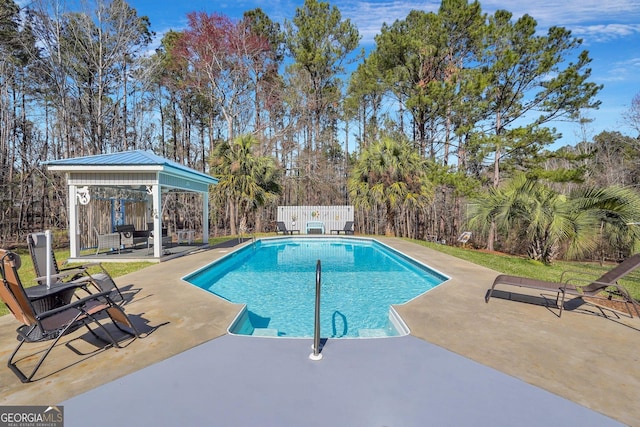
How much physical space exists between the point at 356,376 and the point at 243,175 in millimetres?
12709

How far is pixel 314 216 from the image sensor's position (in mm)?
17328

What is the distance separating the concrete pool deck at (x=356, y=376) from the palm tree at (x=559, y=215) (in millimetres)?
3602

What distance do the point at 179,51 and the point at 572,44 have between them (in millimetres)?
19283

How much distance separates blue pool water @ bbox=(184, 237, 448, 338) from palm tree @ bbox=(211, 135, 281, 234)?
129 inches

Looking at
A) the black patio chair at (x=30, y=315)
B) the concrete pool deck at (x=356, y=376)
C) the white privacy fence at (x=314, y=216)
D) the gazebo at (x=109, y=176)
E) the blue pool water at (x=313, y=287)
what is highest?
the gazebo at (x=109, y=176)

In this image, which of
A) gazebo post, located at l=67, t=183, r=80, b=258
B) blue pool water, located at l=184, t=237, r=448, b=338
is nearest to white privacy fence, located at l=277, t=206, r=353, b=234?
blue pool water, located at l=184, t=237, r=448, b=338

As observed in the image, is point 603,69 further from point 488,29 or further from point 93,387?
point 93,387

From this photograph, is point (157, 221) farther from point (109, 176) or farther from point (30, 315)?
point (30, 315)

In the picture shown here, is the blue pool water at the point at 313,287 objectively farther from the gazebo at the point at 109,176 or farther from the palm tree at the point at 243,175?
the palm tree at the point at 243,175

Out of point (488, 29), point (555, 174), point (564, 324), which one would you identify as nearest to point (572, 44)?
point (488, 29)

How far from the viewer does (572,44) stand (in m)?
12.8

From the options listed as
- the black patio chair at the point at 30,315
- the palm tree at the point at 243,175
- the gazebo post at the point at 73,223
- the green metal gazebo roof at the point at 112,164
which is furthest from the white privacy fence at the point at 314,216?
the black patio chair at the point at 30,315

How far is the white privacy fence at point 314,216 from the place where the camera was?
17312 millimetres

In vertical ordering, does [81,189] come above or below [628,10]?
below
